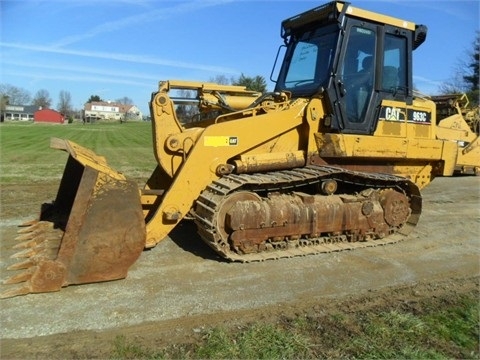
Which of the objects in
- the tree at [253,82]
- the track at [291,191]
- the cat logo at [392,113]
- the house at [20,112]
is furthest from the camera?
the house at [20,112]

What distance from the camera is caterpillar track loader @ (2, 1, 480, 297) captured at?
4.70 meters

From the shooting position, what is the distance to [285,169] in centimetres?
619

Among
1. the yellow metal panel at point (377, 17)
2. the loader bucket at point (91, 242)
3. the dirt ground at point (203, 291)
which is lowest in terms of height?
the dirt ground at point (203, 291)

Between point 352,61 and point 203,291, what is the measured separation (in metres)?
3.89

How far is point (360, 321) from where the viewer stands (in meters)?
3.94

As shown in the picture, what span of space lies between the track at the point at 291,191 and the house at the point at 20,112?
11759 centimetres

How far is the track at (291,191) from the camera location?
5305 millimetres

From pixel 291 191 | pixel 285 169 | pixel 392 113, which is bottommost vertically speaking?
pixel 291 191

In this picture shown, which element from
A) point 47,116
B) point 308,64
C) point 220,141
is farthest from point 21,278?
point 47,116

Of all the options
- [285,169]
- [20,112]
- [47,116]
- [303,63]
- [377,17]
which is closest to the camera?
[285,169]

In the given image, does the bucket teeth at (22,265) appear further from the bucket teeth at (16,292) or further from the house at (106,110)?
the house at (106,110)

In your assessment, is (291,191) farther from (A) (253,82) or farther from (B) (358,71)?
(A) (253,82)

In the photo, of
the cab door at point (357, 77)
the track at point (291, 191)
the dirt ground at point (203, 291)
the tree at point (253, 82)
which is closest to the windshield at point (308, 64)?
the cab door at point (357, 77)

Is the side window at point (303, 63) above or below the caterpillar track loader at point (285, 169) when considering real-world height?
above
